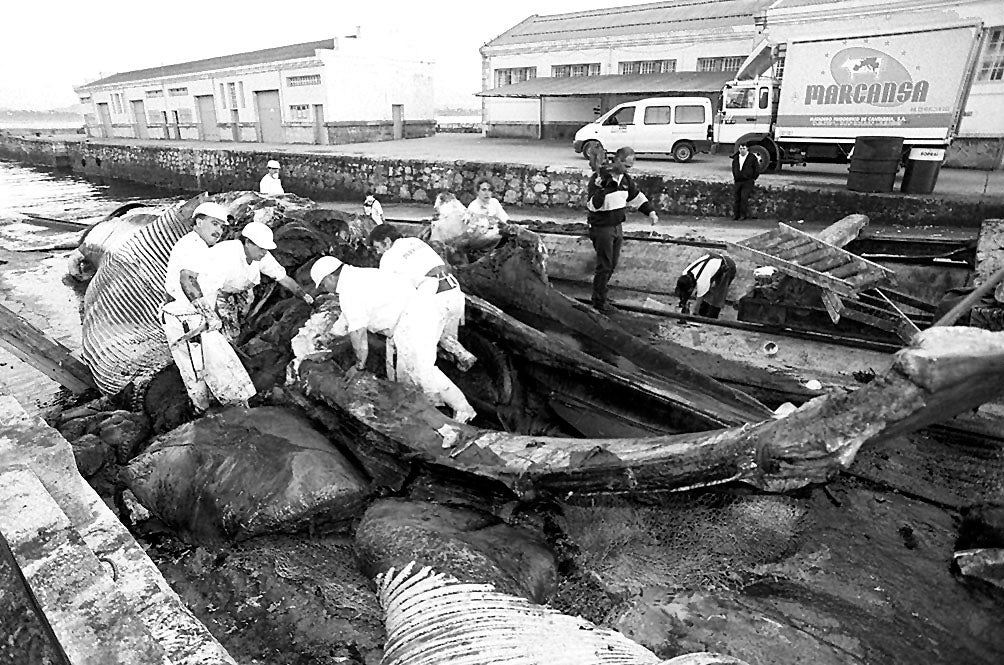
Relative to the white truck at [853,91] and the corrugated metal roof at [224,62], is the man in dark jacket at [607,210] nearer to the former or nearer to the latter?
the white truck at [853,91]

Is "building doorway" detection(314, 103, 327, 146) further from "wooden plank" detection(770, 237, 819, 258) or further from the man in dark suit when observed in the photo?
"wooden plank" detection(770, 237, 819, 258)

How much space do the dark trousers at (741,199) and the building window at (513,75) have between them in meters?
14.7

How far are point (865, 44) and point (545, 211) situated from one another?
6.27 m

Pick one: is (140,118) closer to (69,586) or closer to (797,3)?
(797,3)

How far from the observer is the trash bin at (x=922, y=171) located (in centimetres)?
952

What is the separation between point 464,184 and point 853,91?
7952mm

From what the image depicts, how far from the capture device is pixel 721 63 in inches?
755

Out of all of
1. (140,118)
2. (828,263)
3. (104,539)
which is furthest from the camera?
(140,118)

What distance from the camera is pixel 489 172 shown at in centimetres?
1379

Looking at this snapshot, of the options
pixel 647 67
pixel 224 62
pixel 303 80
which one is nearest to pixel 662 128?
pixel 647 67

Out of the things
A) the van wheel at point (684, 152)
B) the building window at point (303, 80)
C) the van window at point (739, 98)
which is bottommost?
the van wheel at point (684, 152)

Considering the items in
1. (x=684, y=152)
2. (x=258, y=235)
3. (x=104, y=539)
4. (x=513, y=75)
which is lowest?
(x=104, y=539)

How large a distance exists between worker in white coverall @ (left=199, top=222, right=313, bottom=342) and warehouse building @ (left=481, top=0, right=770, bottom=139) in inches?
617

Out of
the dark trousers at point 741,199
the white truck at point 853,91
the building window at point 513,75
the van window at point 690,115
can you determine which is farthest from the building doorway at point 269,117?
the dark trousers at point 741,199
